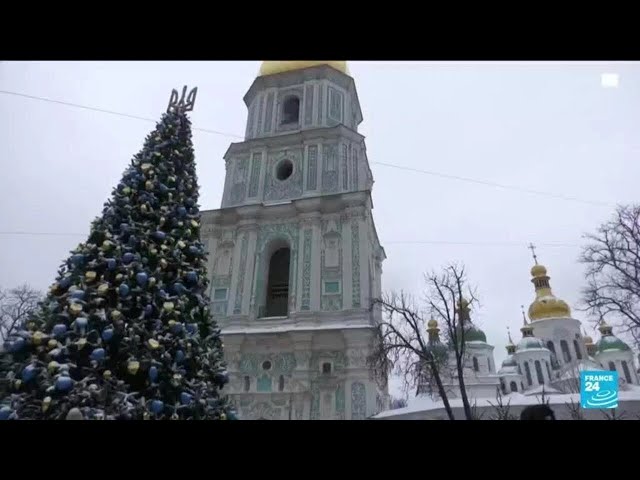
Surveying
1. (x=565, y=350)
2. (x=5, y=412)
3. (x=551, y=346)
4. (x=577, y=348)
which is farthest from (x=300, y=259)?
(x=577, y=348)

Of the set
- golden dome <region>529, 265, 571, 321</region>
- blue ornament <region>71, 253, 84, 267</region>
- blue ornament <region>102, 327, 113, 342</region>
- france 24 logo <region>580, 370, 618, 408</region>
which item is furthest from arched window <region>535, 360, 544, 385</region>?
blue ornament <region>71, 253, 84, 267</region>

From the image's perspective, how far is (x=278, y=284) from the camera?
16000 mm

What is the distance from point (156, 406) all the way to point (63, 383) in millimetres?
895

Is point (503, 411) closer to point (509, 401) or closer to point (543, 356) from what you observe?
point (509, 401)

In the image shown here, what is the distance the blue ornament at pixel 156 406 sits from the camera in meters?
4.16

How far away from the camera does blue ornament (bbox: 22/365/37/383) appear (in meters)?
3.94

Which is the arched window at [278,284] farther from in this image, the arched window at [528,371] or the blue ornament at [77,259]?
the arched window at [528,371]

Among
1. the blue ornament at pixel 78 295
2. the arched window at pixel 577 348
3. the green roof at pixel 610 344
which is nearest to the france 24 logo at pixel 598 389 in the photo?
the blue ornament at pixel 78 295

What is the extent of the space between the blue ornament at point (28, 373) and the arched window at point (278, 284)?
36.9 feet

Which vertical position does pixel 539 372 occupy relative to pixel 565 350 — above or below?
below

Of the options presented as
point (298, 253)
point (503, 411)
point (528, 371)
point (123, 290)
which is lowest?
point (503, 411)
